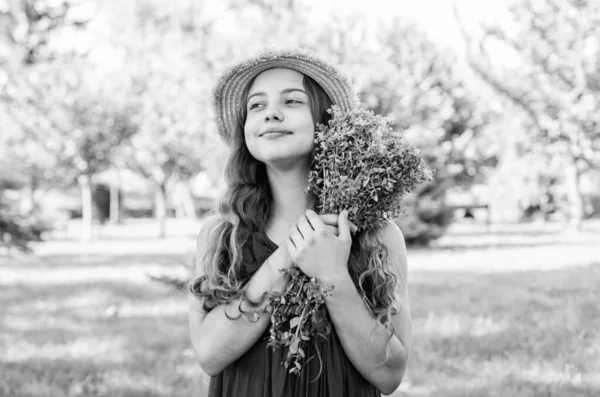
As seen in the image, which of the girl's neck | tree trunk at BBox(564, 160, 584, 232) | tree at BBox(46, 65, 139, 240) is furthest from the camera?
tree trunk at BBox(564, 160, 584, 232)

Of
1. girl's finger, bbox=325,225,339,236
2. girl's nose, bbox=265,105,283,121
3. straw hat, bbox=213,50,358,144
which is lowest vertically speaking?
girl's finger, bbox=325,225,339,236

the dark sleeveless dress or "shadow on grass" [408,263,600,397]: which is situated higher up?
the dark sleeveless dress

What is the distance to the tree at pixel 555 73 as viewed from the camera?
17.3m

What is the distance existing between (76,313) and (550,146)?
55.2 feet

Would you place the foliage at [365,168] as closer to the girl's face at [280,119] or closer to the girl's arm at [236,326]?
the girl's face at [280,119]

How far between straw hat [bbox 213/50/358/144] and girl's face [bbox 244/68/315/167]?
0.04m

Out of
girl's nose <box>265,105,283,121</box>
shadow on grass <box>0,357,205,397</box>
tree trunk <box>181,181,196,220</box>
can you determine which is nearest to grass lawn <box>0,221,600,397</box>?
shadow on grass <box>0,357,205,397</box>

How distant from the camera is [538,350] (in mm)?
5180

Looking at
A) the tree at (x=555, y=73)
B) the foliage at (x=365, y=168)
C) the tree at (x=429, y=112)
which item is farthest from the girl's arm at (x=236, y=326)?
the tree at (x=555, y=73)

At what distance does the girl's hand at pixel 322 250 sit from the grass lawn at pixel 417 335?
2.48 m

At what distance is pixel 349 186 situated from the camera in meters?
1.83

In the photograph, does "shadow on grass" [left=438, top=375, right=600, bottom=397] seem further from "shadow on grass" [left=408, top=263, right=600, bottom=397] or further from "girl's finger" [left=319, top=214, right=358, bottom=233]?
"girl's finger" [left=319, top=214, right=358, bottom=233]

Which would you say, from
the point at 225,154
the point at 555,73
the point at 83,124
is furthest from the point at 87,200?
the point at 225,154

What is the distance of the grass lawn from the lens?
444cm
